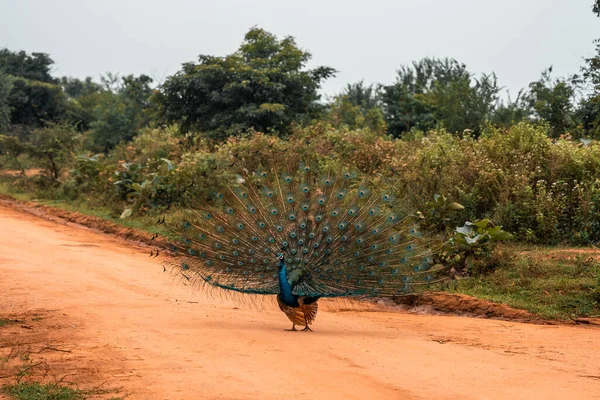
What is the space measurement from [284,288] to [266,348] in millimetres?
825

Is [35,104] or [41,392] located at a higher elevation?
[35,104]

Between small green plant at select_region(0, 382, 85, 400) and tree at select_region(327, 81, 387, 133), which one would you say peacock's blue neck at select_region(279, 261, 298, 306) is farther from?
tree at select_region(327, 81, 387, 133)

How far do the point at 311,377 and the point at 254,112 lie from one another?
17.6m

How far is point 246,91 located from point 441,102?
35.5 feet

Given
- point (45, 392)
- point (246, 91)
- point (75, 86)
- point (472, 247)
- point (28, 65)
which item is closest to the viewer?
point (45, 392)

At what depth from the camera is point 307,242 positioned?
9.02 meters

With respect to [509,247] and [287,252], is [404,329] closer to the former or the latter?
[287,252]

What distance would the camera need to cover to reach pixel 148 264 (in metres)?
14.4

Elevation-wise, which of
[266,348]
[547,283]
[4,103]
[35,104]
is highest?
[35,104]

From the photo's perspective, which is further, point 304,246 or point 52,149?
point 52,149

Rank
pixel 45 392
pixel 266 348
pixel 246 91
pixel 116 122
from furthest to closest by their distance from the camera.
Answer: pixel 116 122, pixel 246 91, pixel 266 348, pixel 45 392

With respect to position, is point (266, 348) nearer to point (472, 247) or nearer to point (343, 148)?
point (472, 247)

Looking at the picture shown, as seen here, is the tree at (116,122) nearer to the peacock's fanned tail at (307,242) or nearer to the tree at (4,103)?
the tree at (4,103)

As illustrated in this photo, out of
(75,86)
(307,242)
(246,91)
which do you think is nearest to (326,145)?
(246,91)
